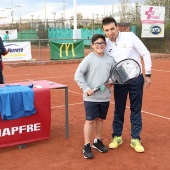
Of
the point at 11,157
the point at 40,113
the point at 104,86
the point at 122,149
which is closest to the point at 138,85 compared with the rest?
the point at 104,86

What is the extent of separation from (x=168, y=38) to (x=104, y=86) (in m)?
20.8

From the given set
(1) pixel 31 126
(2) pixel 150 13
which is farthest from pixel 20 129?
(2) pixel 150 13

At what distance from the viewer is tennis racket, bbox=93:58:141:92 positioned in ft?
15.1

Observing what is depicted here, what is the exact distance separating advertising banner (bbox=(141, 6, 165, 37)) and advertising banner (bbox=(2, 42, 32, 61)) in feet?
25.9

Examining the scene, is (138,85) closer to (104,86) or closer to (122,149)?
(104,86)

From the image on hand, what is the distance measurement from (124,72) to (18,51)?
14772mm

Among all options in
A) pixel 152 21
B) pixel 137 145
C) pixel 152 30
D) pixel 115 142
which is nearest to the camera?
pixel 137 145

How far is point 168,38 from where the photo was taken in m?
24.2

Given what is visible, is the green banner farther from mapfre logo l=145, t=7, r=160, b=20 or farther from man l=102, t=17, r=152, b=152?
man l=102, t=17, r=152, b=152

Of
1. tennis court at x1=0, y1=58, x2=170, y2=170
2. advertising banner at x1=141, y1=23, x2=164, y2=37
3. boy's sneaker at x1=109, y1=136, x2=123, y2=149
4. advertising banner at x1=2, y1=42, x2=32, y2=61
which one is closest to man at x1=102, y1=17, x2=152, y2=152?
boy's sneaker at x1=109, y1=136, x2=123, y2=149

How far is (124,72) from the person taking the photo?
461 centimetres

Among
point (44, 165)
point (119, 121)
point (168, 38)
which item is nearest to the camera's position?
point (44, 165)

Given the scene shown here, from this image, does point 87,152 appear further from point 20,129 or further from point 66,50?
point 66,50

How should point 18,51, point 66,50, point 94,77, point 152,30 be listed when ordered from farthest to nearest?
point 152,30 < point 66,50 < point 18,51 < point 94,77
